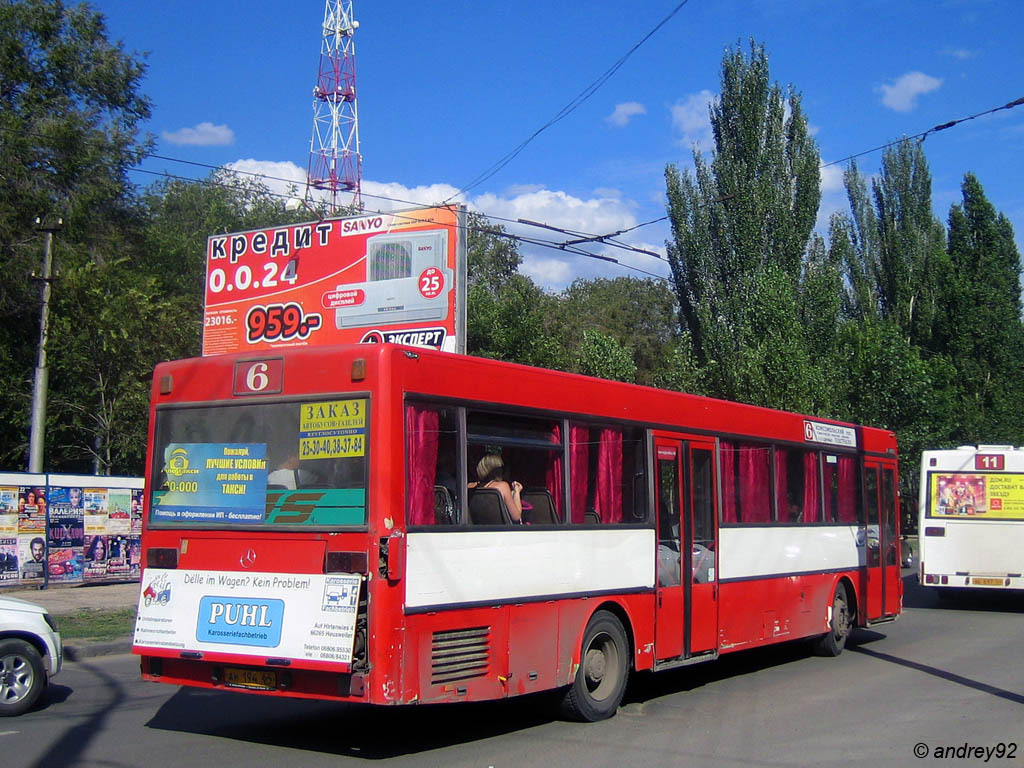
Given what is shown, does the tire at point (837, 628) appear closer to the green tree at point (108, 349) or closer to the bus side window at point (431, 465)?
the bus side window at point (431, 465)

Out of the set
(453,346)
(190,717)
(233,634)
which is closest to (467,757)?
(233,634)

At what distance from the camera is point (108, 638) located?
530 inches

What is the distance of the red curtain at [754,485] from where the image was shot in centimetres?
1181

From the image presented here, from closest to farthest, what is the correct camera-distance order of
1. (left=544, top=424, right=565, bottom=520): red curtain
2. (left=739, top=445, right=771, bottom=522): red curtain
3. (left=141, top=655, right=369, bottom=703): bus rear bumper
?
(left=141, top=655, right=369, bottom=703): bus rear bumper < (left=544, top=424, right=565, bottom=520): red curtain < (left=739, top=445, right=771, bottom=522): red curtain

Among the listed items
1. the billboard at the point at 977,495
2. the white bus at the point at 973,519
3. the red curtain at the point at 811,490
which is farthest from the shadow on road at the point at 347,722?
the billboard at the point at 977,495

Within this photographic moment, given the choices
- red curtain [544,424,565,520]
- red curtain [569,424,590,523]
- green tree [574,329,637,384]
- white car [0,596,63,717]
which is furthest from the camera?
green tree [574,329,637,384]

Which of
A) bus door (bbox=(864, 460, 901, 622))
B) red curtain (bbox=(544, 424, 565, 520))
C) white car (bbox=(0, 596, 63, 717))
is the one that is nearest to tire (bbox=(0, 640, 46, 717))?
white car (bbox=(0, 596, 63, 717))

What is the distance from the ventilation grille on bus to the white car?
13.1 feet

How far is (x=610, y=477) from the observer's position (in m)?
9.52

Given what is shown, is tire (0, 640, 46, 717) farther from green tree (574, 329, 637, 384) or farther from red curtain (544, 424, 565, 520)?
green tree (574, 329, 637, 384)

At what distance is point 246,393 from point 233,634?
175cm

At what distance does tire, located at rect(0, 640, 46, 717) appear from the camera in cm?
875

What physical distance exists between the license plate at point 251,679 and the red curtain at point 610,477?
3.36m

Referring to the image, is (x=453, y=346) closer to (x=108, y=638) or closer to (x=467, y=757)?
(x=108, y=638)
